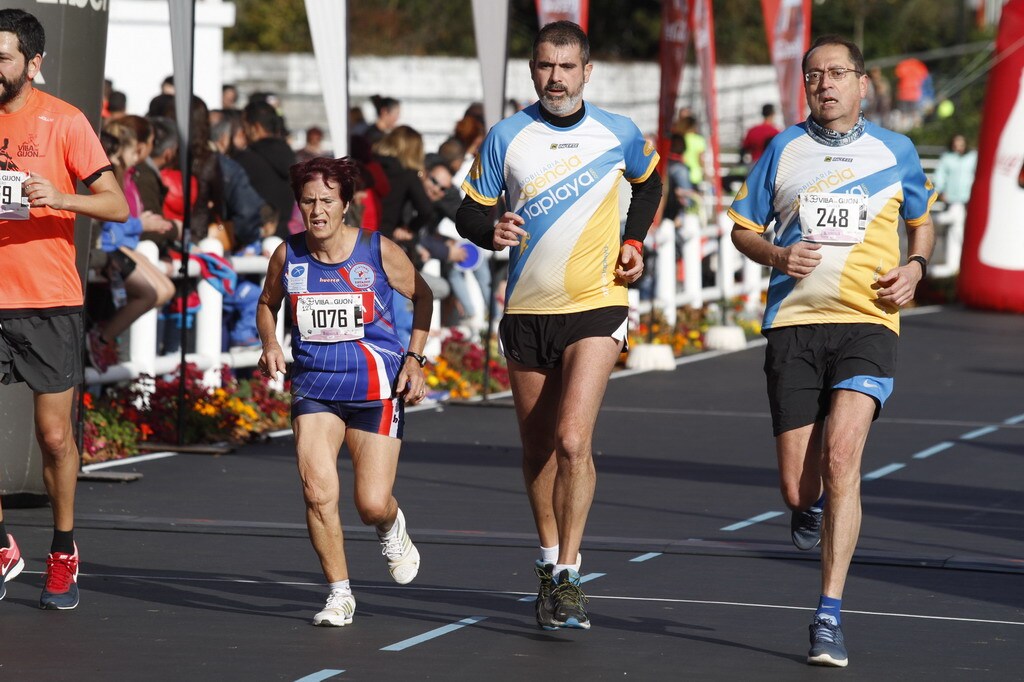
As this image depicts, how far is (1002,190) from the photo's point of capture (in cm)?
2383

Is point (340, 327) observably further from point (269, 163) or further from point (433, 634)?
point (269, 163)

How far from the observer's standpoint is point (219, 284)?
1319 cm

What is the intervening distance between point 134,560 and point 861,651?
3247 mm

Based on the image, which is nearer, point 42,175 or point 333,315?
point 333,315

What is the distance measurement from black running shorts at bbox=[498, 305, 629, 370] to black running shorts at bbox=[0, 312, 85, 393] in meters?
1.64

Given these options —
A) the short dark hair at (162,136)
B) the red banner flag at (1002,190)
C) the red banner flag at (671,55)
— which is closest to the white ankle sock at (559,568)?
the short dark hair at (162,136)

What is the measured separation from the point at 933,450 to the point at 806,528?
527 centimetres

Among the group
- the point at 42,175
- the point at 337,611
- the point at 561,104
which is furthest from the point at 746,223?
the point at 42,175

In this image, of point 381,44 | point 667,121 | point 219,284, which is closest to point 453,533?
point 219,284

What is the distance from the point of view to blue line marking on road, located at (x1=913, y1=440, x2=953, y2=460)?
1246 cm

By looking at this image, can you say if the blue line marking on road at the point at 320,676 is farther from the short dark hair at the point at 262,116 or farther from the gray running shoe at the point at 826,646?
the short dark hair at the point at 262,116

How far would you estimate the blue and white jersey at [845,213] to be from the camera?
7016 millimetres

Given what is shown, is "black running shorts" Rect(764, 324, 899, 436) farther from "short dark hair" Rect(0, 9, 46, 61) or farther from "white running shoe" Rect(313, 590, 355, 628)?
"short dark hair" Rect(0, 9, 46, 61)

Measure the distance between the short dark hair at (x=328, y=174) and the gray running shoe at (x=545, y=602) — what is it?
4.93 ft
